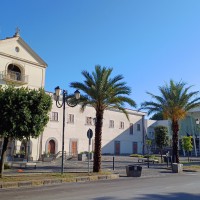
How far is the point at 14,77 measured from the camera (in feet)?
101

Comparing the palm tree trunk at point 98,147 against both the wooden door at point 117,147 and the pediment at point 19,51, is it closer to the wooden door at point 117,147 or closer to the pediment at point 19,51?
the pediment at point 19,51

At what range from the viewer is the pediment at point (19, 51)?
30.1 m

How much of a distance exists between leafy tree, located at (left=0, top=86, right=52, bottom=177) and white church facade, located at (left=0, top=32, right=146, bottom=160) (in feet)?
21.8

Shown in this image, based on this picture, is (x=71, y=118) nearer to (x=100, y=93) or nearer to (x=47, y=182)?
(x=100, y=93)

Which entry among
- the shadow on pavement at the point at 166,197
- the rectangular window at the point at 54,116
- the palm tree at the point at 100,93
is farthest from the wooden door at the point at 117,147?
the shadow on pavement at the point at 166,197

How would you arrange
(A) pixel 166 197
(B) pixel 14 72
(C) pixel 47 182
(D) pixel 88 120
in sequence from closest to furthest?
1. (A) pixel 166 197
2. (C) pixel 47 182
3. (B) pixel 14 72
4. (D) pixel 88 120

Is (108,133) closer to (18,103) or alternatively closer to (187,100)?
(187,100)

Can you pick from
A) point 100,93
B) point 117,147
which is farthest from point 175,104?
point 117,147

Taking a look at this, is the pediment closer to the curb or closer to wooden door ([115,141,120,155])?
the curb

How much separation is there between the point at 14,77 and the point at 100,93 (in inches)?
566

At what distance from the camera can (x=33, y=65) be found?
107ft

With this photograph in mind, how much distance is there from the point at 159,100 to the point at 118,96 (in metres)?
8.42

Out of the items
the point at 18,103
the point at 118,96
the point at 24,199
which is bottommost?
the point at 24,199

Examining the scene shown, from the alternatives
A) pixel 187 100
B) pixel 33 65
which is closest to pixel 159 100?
pixel 187 100
